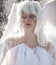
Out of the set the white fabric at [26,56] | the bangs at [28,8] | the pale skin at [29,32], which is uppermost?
the bangs at [28,8]

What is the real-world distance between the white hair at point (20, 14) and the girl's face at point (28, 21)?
0.10 feet

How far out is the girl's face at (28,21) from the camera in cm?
340

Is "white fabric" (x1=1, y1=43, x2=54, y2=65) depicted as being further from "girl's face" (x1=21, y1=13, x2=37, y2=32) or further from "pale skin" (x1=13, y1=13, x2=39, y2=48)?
"girl's face" (x1=21, y1=13, x2=37, y2=32)

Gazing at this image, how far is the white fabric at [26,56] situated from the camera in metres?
3.33

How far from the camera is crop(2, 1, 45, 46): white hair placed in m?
3.44

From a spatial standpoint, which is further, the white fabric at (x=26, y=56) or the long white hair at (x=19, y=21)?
the long white hair at (x=19, y=21)

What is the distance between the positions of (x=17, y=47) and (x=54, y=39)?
45 centimetres

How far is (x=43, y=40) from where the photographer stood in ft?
11.5

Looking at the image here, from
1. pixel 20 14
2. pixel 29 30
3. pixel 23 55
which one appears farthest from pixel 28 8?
pixel 23 55

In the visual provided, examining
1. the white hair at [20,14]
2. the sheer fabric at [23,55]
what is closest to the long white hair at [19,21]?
the white hair at [20,14]

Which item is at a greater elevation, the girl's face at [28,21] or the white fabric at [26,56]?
the girl's face at [28,21]

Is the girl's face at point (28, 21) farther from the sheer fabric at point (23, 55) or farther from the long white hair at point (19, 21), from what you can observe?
the sheer fabric at point (23, 55)

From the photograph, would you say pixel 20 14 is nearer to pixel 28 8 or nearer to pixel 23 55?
pixel 28 8

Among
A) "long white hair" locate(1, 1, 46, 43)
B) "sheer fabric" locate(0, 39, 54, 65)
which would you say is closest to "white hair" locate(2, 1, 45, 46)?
"long white hair" locate(1, 1, 46, 43)
